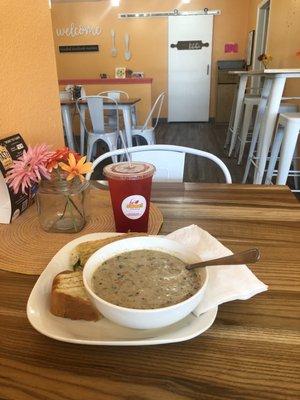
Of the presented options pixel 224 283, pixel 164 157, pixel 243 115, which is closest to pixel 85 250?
pixel 224 283

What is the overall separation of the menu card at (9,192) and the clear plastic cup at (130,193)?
0.28m

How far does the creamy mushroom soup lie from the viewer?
18.1 inches

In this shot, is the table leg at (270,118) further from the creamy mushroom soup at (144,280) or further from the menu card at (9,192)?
the creamy mushroom soup at (144,280)

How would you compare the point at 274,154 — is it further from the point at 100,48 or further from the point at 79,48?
the point at 79,48

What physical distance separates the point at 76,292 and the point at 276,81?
232 cm

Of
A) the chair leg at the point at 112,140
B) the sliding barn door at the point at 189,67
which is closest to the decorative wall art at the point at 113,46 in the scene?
the sliding barn door at the point at 189,67

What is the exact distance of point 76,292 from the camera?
0.51 metres

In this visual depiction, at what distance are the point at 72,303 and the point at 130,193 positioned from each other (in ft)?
0.95

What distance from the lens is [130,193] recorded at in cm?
72

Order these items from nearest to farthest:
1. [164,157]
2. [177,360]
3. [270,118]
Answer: [177,360] → [164,157] → [270,118]

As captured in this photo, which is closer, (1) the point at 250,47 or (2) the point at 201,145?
(2) the point at 201,145

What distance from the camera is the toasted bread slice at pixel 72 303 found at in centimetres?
50

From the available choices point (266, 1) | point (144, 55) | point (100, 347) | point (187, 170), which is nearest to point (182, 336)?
point (100, 347)

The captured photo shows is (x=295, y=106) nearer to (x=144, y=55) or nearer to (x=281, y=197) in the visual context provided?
(x=281, y=197)
